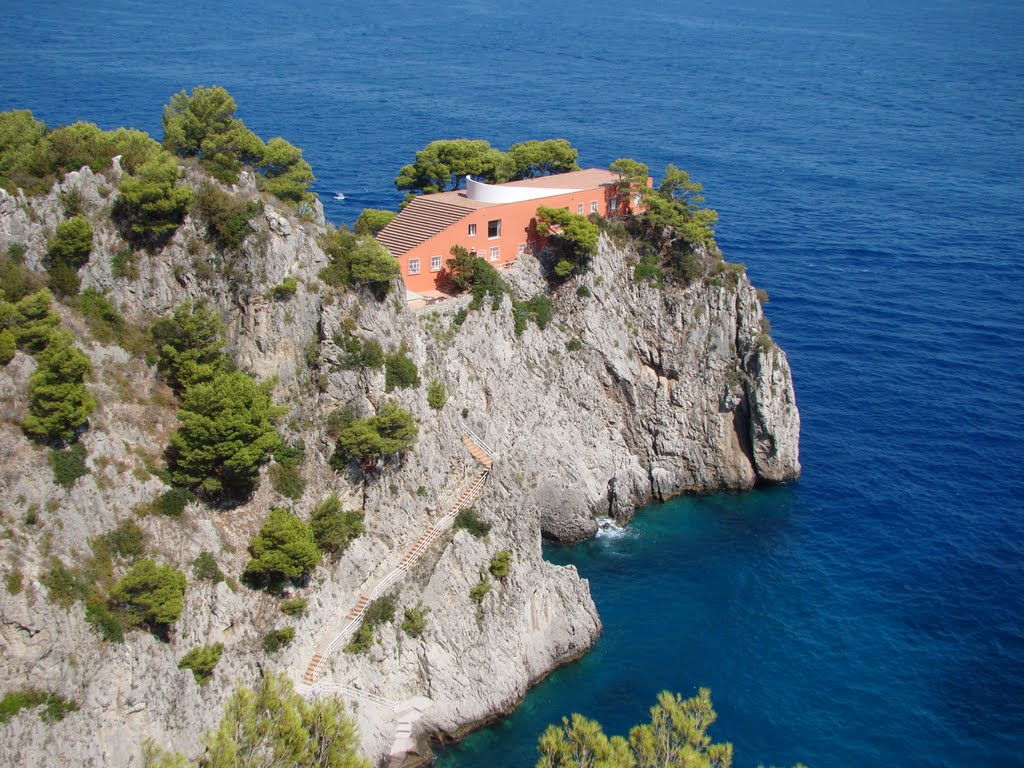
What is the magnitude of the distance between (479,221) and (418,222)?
190 inches

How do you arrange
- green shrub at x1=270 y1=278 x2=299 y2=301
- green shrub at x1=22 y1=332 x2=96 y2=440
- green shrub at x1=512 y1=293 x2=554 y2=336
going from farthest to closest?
green shrub at x1=512 y1=293 x2=554 y2=336 < green shrub at x1=270 y1=278 x2=299 y2=301 < green shrub at x1=22 y1=332 x2=96 y2=440

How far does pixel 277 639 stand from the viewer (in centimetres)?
4725

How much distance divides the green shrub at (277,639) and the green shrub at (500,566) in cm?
1253

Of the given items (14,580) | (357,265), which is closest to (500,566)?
(357,265)

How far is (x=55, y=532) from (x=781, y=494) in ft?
173

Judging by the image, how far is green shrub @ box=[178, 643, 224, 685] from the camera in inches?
1711

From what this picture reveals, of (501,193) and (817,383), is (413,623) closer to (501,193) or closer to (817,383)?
(501,193)

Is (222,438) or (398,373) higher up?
(398,373)

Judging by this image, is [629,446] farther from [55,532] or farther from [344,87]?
[344,87]

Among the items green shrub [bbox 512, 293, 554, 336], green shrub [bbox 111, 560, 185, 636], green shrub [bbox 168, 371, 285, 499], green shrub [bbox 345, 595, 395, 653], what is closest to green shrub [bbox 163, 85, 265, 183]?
green shrub [bbox 168, 371, 285, 499]

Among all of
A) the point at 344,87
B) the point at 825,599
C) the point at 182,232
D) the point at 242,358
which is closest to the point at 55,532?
the point at 242,358

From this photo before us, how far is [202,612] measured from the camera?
44844mm

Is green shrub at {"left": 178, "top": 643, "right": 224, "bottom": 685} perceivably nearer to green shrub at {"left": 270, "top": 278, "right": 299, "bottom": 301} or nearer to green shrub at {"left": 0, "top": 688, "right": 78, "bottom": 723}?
green shrub at {"left": 0, "top": 688, "right": 78, "bottom": 723}

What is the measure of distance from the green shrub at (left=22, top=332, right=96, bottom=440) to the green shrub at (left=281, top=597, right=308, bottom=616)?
13889mm
